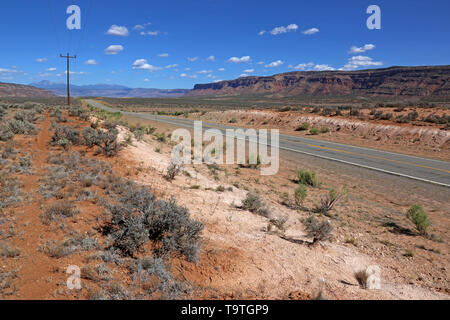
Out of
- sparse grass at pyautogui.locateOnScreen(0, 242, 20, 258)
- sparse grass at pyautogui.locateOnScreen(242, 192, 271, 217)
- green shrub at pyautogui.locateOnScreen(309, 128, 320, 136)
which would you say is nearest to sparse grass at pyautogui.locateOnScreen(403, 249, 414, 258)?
sparse grass at pyautogui.locateOnScreen(242, 192, 271, 217)

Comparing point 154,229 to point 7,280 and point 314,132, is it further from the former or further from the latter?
point 314,132

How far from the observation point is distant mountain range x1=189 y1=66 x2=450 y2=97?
4050 inches

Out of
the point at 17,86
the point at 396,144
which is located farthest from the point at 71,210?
the point at 17,86

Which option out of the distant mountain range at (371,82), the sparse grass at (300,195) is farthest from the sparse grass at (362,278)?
the distant mountain range at (371,82)

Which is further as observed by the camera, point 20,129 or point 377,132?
point 377,132

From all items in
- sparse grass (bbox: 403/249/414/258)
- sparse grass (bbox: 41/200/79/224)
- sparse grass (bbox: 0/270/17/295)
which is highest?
sparse grass (bbox: 41/200/79/224)

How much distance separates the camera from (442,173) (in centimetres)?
1338

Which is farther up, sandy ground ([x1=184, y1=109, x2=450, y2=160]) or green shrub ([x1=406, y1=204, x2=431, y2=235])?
sandy ground ([x1=184, y1=109, x2=450, y2=160])

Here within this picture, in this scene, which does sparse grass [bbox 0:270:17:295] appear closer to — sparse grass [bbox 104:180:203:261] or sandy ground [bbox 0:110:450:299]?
sandy ground [bbox 0:110:450:299]

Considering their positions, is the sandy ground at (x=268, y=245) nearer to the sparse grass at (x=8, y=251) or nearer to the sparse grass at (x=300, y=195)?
the sparse grass at (x=8, y=251)

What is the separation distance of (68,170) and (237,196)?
556 cm

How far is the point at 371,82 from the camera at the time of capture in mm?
132250

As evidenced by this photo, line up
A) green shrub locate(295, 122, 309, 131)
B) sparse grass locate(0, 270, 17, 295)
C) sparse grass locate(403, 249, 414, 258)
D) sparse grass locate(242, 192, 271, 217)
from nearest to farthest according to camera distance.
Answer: sparse grass locate(0, 270, 17, 295)
sparse grass locate(403, 249, 414, 258)
sparse grass locate(242, 192, 271, 217)
green shrub locate(295, 122, 309, 131)

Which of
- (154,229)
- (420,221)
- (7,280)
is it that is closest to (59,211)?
(7,280)
